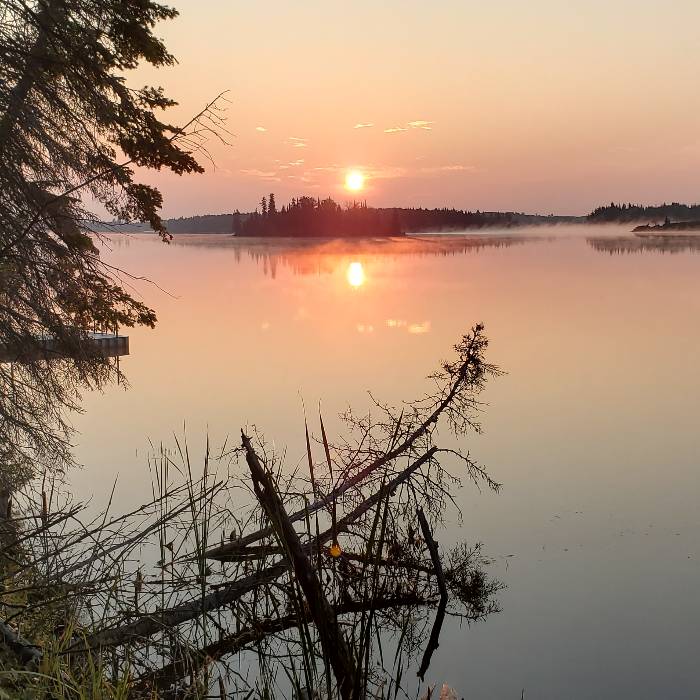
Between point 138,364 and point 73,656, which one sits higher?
point 73,656

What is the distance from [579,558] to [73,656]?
1198 centimetres

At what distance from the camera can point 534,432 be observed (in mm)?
25047

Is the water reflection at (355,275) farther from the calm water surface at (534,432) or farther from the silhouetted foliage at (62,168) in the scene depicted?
the silhouetted foliage at (62,168)

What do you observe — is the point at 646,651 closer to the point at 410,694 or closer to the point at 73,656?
the point at 410,694

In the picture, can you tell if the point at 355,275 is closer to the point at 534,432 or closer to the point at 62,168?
the point at 534,432

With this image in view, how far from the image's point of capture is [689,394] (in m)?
31.1

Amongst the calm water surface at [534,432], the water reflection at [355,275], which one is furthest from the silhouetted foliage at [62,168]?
the water reflection at [355,275]

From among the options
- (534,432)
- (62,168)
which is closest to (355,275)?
(534,432)

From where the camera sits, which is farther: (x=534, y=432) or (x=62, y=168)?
(x=534, y=432)

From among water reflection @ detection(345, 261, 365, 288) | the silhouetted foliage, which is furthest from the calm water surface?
water reflection @ detection(345, 261, 365, 288)

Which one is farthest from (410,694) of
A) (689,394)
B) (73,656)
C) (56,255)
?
(689,394)

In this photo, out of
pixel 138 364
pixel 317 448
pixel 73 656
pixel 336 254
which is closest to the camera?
pixel 73 656

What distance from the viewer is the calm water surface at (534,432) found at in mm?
12492

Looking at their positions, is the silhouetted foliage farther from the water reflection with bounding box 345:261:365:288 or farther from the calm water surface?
the water reflection with bounding box 345:261:365:288
